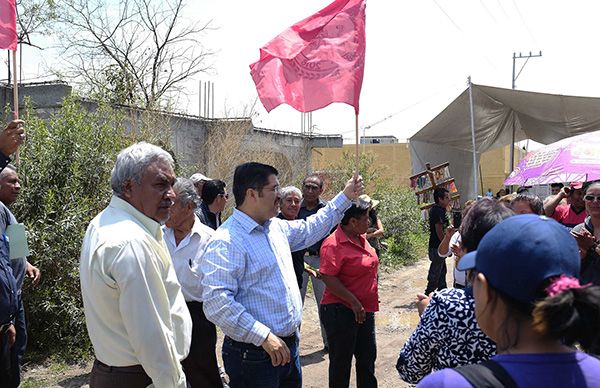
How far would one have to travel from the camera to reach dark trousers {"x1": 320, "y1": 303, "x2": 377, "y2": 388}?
4.57 meters

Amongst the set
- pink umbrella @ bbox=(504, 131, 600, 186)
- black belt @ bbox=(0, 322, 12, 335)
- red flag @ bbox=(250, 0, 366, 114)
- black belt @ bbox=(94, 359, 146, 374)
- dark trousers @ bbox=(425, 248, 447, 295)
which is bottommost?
dark trousers @ bbox=(425, 248, 447, 295)

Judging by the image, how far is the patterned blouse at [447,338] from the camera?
2209 mm

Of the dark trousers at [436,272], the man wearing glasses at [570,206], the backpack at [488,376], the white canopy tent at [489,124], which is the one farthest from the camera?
the white canopy tent at [489,124]

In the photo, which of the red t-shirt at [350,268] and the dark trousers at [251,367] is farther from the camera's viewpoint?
the red t-shirt at [350,268]

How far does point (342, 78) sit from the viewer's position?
15.2 ft

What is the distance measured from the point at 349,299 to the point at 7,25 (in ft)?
11.2

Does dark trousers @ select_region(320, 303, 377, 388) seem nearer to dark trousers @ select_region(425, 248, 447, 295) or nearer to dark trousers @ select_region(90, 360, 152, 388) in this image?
dark trousers @ select_region(90, 360, 152, 388)

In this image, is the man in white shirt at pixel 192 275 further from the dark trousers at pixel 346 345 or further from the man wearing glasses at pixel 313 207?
the man wearing glasses at pixel 313 207

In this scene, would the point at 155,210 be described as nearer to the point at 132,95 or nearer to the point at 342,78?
the point at 342,78

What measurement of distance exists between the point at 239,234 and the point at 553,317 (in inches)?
87.3

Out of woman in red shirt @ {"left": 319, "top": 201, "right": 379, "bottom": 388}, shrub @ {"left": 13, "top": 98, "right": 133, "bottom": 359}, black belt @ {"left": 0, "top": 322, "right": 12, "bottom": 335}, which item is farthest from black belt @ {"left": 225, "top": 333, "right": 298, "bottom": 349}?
shrub @ {"left": 13, "top": 98, "right": 133, "bottom": 359}

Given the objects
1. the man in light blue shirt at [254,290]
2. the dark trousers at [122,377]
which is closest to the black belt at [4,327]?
the man in light blue shirt at [254,290]

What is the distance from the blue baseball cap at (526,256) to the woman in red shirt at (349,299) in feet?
10.1

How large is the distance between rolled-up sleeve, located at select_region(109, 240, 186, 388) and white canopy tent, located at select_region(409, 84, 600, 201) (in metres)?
10.9
